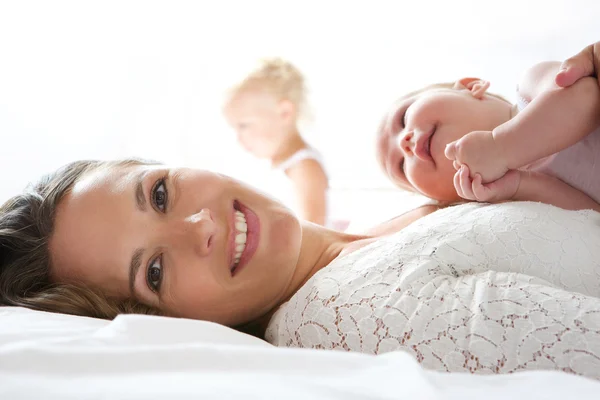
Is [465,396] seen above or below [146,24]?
below

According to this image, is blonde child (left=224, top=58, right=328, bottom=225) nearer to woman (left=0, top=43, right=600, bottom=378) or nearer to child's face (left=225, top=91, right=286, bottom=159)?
child's face (left=225, top=91, right=286, bottom=159)

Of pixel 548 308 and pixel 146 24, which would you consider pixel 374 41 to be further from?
pixel 548 308

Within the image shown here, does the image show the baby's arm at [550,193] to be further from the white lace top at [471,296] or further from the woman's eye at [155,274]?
the woman's eye at [155,274]

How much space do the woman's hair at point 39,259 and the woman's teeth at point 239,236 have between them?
18cm

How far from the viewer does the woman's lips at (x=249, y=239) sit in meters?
1.19

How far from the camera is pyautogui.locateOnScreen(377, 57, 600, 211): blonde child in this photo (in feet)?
3.84

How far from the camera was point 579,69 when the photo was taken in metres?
1.18

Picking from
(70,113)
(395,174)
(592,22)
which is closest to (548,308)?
(395,174)

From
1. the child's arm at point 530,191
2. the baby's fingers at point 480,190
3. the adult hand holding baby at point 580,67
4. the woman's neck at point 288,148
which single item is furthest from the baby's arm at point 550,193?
the woman's neck at point 288,148

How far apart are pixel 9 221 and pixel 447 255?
0.86 m

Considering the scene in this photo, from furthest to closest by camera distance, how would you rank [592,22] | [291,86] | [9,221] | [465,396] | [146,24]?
[146,24] → [291,86] → [592,22] → [9,221] → [465,396]

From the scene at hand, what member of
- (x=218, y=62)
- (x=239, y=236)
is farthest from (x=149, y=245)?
(x=218, y=62)

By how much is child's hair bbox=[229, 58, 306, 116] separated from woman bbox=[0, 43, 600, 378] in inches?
79.5

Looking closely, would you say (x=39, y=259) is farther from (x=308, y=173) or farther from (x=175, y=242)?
(x=308, y=173)
